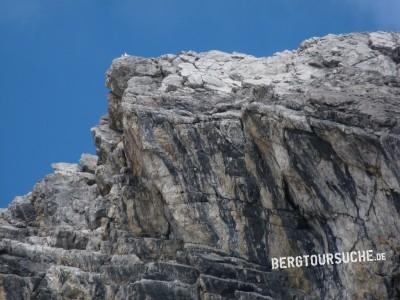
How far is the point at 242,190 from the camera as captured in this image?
249 feet

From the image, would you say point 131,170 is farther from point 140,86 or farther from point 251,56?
point 251,56

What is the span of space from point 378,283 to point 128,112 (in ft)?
72.4

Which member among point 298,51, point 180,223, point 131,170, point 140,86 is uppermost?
point 298,51

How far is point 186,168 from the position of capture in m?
77.1

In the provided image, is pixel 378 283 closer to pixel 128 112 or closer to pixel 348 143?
pixel 348 143

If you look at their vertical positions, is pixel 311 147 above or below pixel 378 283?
above

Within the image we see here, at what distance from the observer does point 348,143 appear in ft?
230

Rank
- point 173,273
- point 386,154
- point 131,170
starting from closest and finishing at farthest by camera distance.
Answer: point 386,154
point 173,273
point 131,170

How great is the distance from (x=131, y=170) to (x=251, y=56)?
1659cm

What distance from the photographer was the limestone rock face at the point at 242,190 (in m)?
70.8

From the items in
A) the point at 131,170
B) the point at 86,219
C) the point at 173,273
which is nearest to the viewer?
the point at 173,273

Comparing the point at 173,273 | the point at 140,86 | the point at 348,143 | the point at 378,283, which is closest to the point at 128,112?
the point at 140,86

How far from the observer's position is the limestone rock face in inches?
2785

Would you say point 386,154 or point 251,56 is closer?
point 386,154
